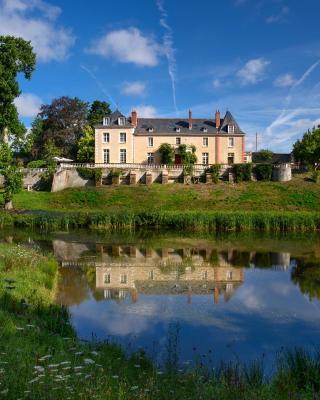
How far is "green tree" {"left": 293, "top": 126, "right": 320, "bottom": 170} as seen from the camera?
160 ft

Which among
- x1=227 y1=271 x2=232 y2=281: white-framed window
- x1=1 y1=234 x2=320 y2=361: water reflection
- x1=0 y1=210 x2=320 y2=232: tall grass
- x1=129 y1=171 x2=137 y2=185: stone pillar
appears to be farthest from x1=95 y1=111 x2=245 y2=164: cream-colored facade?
x1=227 y1=271 x2=232 y2=281: white-framed window

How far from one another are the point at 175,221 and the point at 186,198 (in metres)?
9.52

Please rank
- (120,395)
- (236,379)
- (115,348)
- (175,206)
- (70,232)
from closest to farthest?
(120,395) < (236,379) < (115,348) < (70,232) < (175,206)

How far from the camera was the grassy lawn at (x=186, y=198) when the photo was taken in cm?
3834

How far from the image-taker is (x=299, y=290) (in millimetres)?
14703

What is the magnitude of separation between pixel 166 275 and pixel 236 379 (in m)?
10.3

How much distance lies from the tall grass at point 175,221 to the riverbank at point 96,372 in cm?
2071

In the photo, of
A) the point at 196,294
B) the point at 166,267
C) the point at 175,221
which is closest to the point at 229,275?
the point at 166,267

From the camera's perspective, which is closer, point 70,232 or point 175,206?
point 70,232

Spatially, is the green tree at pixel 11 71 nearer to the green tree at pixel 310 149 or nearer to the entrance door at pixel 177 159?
the entrance door at pixel 177 159

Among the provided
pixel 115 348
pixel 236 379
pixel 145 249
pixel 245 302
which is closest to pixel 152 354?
pixel 115 348

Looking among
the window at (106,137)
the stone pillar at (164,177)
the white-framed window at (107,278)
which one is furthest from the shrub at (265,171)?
the white-framed window at (107,278)

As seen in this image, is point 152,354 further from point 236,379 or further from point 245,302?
point 245,302

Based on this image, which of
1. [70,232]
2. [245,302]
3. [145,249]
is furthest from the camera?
[70,232]
